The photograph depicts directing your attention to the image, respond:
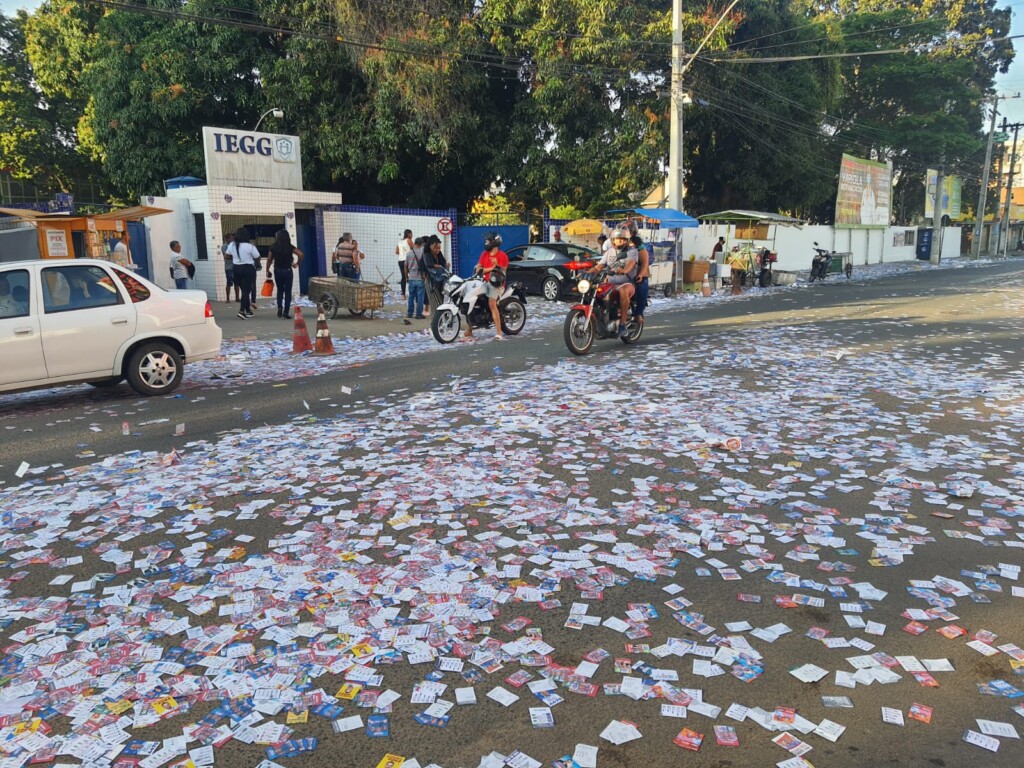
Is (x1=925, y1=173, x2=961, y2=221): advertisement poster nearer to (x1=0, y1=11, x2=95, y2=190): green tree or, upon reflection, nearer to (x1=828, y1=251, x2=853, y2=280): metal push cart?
(x1=828, y1=251, x2=853, y2=280): metal push cart

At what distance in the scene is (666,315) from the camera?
1752 cm

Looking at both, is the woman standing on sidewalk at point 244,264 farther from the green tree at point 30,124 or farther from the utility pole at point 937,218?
the utility pole at point 937,218

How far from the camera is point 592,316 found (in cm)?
1136

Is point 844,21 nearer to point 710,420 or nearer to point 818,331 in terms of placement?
point 818,331

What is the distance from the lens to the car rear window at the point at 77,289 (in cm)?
815

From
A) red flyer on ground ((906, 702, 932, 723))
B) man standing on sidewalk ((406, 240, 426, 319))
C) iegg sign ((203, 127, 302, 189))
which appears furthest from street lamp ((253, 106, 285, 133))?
red flyer on ground ((906, 702, 932, 723))

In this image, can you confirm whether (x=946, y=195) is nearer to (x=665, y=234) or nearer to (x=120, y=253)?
(x=665, y=234)

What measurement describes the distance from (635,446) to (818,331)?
9.03 meters

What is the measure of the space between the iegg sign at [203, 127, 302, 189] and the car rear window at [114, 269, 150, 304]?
13.3 metres

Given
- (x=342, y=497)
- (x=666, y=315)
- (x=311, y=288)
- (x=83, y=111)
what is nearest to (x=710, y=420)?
(x=342, y=497)

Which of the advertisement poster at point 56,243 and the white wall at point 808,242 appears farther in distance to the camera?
the white wall at point 808,242

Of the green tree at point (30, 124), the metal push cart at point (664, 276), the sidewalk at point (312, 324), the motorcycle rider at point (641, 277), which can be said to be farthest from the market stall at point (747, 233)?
the green tree at point (30, 124)

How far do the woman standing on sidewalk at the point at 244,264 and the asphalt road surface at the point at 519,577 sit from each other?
8.11 metres

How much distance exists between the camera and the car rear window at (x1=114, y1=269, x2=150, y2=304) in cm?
866
